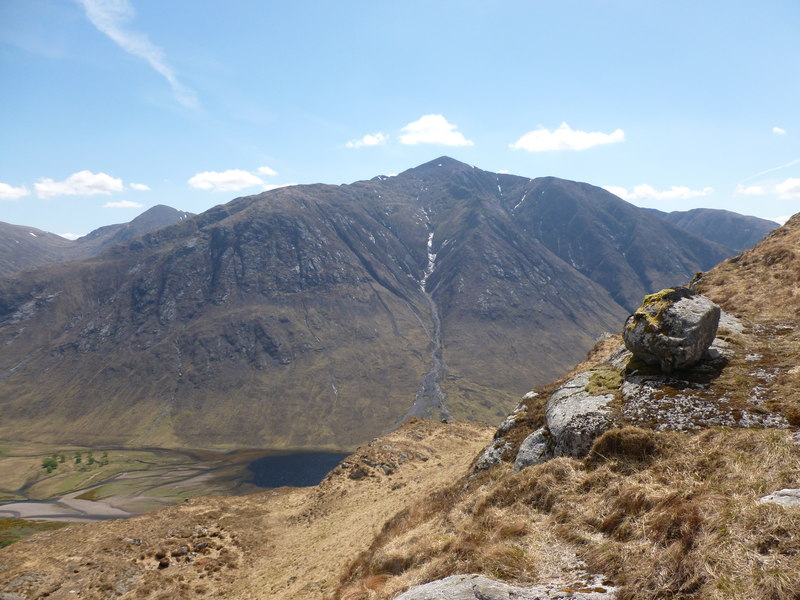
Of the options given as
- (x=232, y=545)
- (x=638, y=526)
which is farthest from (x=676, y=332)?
(x=232, y=545)

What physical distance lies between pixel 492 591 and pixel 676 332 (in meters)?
13.8

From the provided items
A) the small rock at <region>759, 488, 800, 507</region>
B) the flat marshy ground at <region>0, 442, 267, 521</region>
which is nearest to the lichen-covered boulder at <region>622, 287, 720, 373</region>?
the small rock at <region>759, 488, 800, 507</region>

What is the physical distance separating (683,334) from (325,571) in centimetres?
2094

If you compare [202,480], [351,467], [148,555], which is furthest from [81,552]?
[202,480]

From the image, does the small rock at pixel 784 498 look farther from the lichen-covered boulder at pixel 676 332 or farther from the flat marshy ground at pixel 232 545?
the flat marshy ground at pixel 232 545

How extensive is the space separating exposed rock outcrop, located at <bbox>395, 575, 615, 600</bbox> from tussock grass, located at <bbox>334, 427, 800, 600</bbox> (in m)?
0.55

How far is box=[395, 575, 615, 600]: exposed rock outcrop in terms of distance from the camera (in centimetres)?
839

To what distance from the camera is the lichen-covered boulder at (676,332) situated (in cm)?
1703

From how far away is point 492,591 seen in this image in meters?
8.83

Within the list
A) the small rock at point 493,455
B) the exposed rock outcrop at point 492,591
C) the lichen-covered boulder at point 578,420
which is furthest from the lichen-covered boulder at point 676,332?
the exposed rock outcrop at point 492,591

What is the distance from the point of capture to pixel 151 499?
547ft

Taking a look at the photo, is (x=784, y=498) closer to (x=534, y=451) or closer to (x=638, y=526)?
(x=638, y=526)

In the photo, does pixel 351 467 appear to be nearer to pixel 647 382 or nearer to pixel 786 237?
pixel 647 382

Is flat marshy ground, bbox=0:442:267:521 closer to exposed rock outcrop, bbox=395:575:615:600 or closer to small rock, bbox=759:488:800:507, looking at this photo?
exposed rock outcrop, bbox=395:575:615:600
